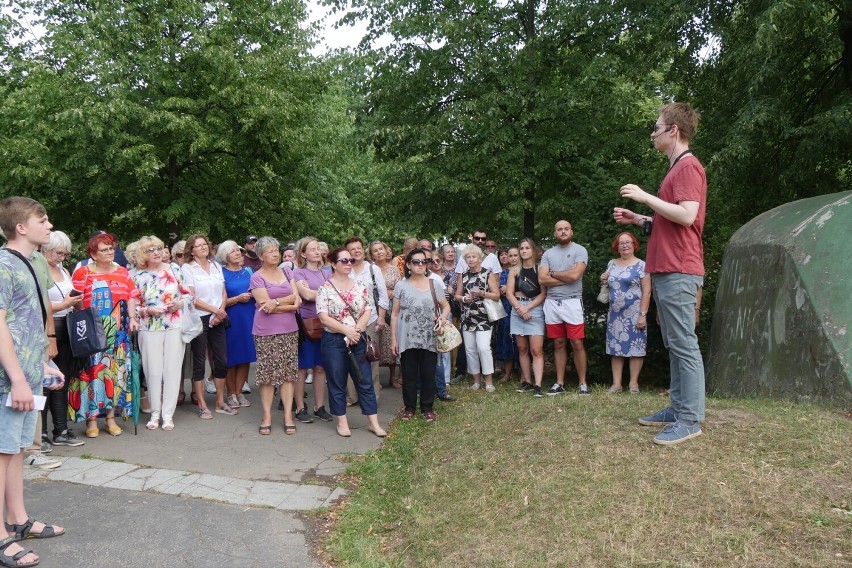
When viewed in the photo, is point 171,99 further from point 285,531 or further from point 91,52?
point 285,531

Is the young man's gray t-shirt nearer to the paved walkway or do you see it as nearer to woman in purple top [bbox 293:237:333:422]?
woman in purple top [bbox 293:237:333:422]

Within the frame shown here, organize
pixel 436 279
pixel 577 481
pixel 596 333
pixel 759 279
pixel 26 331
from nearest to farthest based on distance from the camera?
pixel 26 331 < pixel 577 481 < pixel 759 279 < pixel 436 279 < pixel 596 333

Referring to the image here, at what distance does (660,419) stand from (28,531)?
14.2 feet

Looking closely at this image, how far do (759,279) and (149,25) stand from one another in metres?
15.2

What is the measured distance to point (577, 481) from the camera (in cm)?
446

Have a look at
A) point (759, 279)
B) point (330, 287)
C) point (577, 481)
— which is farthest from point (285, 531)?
point (759, 279)

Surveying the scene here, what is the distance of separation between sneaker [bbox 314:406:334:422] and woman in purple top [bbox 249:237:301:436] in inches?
20.8

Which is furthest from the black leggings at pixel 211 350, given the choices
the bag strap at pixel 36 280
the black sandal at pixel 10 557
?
the black sandal at pixel 10 557

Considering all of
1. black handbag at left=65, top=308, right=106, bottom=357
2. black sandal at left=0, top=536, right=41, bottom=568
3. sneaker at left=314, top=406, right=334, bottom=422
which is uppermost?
black handbag at left=65, top=308, right=106, bottom=357

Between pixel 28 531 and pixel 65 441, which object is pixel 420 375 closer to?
pixel 65 441

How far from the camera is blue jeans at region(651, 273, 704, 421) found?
4.63 metres

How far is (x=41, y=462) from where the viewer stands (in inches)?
225

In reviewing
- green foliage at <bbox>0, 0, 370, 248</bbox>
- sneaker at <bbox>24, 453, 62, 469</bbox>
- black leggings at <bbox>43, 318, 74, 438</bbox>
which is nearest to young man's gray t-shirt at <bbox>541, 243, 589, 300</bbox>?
black leggings at <bbox>43, 318, 74, 438</bbox>

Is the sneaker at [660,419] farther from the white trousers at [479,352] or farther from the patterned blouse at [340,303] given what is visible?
the white trousers at [479,352]
